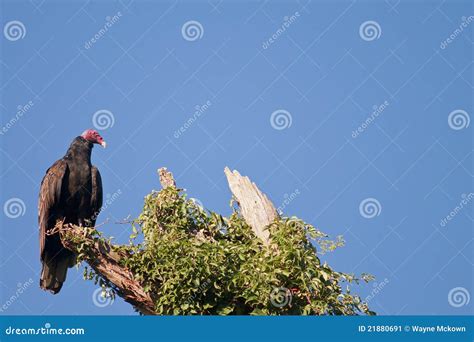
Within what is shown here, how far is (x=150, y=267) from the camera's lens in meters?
10.9

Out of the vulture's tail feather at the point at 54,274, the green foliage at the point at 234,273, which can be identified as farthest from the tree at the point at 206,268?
the vulture's tail feather at the point at 54,274

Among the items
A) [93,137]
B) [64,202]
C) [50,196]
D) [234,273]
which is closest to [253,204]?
[234,273]

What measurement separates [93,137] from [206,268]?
4.20 m

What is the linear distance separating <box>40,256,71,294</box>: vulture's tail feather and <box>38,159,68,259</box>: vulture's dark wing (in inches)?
14.2

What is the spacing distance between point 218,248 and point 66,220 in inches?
124

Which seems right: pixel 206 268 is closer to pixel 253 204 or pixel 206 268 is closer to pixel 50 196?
pixel 253 204

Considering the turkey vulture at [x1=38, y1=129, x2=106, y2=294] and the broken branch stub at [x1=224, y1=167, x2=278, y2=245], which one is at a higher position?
the broken branch stub at [x1=224, y1=167, x2=278, y2=245]

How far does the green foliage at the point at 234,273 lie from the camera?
34.7 ft

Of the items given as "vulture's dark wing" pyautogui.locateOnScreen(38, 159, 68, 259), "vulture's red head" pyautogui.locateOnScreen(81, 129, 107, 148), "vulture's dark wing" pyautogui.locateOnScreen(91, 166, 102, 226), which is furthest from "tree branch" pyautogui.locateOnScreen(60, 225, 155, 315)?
"vulture's red head" pyautogui.locateOnScreen(81, 129, 107, 148)

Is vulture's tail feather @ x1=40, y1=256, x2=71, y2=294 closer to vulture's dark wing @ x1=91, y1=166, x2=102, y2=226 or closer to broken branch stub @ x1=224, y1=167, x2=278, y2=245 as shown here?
vulture's dark wing @ x1=91, y1=166, x2=102, y2=226

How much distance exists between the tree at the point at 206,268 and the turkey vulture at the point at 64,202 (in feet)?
3.20

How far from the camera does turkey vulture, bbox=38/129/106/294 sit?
12.6 metres

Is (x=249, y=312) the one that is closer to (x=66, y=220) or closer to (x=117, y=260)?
(x=117, y=260)
